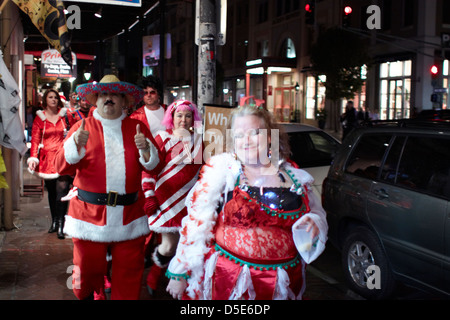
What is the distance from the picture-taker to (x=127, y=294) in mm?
3766

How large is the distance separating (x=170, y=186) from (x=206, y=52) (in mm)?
2256

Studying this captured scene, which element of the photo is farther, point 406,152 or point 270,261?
point 406,152

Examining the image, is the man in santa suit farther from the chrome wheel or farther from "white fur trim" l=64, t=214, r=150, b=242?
the chrome wheel

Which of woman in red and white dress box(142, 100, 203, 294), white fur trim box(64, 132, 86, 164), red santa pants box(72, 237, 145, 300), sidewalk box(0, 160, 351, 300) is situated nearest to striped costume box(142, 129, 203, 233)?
woman in red and white dress box(142, 100, 203, 294)

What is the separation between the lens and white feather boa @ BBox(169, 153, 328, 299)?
291 centimetres

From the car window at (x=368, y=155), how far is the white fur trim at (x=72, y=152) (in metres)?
2.85

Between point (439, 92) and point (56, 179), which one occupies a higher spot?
point (439, 92)

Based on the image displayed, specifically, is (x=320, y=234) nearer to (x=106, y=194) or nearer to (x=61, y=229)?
(x=106, y=194)

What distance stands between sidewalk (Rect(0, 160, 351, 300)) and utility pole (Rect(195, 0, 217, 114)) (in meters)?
2.26

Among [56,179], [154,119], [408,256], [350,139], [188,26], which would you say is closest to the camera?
[408,256]
